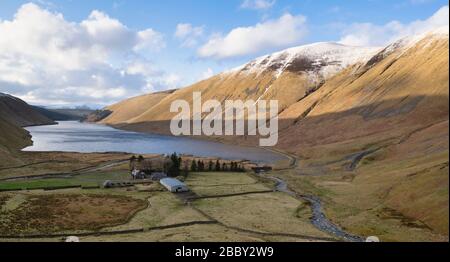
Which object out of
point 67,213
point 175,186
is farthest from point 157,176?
point 67,213

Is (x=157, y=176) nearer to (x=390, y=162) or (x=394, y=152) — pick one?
(x=390, y=162)

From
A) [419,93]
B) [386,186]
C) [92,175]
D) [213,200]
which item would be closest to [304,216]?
[213,200]

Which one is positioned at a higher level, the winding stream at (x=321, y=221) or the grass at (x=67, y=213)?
the grass at (x=67, y=213)

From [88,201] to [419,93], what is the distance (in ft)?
499

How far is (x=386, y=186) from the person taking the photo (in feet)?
277

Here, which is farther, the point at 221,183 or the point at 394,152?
the point at 394,152

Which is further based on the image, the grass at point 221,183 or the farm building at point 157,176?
the farm building at point 157,176

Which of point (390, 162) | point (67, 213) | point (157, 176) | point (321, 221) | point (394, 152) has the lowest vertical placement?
point (321, 221)

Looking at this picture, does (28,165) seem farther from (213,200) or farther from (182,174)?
(213,200)

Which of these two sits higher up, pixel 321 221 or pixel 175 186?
pixel 175 186

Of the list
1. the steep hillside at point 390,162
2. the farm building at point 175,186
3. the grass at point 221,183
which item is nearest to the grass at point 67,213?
the farm building at point 175,186

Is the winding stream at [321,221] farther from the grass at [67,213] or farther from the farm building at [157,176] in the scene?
the grass at [67,213]

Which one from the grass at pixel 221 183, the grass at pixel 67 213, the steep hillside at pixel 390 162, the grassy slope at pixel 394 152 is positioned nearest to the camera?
the grass at pixel 67 213
